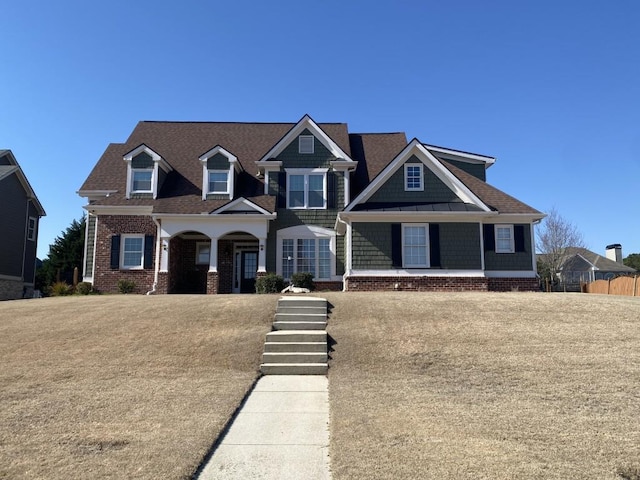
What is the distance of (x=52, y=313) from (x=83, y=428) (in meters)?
9.73

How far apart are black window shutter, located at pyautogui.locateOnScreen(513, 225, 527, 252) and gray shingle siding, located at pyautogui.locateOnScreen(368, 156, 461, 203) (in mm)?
3283

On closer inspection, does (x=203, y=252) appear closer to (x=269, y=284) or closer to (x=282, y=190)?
(x=282, y=190)

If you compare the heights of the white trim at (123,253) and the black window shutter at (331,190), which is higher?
the black window shutter at (331,190)

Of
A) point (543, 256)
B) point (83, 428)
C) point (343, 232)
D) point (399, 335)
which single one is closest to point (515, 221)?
point (343, 232)

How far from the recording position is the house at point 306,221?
2028cm

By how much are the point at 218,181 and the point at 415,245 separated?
9566 mm

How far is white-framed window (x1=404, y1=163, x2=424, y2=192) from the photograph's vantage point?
69.4ft

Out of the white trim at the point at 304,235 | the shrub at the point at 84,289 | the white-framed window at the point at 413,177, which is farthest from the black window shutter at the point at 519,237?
the shrub at the point at 84,289

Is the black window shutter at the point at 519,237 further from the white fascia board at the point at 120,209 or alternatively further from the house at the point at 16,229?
the house at the point at 16,229

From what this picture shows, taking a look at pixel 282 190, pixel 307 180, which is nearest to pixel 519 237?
pixel 307 180

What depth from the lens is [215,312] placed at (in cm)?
1395

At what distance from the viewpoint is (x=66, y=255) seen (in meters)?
33.9

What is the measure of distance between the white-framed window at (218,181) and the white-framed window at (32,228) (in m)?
16.1

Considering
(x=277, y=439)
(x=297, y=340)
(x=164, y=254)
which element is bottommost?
(x=277, y=439)
